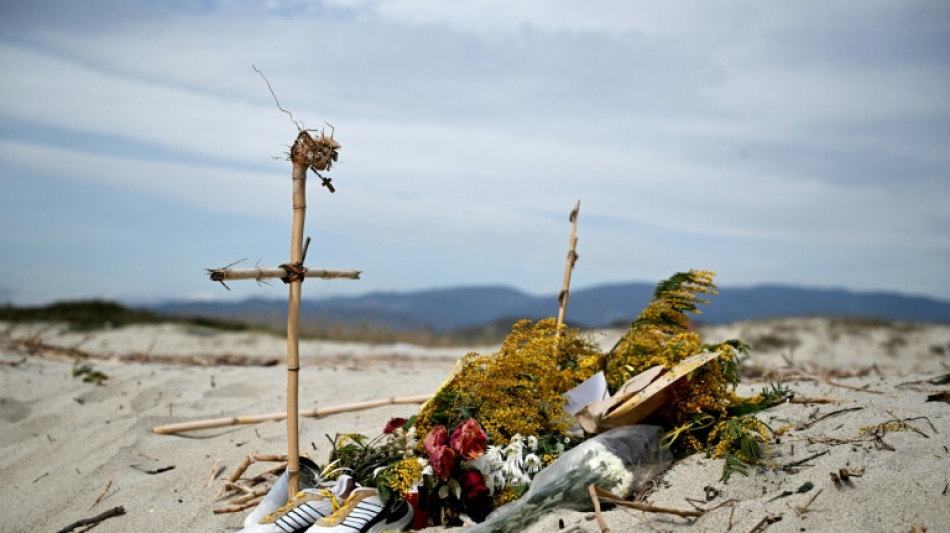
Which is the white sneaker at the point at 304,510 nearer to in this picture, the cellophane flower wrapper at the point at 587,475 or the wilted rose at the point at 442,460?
the wilted rose at the point at 442,460

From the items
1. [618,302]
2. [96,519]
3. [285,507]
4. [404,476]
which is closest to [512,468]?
[404,476]

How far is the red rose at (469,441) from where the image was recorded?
165 inches

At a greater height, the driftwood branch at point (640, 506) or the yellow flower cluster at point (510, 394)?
the yellow flower cluster at point (510, 394)

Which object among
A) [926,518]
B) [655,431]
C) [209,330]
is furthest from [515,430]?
[209,330]

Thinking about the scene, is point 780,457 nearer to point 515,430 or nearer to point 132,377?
point 515,430

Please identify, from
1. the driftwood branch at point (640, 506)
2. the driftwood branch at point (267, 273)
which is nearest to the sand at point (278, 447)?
the driftwood branch at point (640, 506)

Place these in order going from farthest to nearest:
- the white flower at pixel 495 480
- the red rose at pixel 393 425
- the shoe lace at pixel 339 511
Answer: the red rose at pixel 393 425 → the white flower at pixel 495 480 → the shoe lace at pixel 339 511

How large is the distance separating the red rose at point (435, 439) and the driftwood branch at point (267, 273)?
3.92 ft

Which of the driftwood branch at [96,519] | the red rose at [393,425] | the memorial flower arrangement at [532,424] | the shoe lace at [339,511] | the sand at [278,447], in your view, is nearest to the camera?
the sand at [278,447]

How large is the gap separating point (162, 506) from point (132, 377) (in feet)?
12.7

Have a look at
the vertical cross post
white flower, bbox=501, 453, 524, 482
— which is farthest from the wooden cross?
white flower, bbox=501, 453, 524, 482

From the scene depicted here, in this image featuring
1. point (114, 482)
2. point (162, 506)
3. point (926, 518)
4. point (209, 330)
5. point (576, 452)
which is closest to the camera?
point (926, 518)

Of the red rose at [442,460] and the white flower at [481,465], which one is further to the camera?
the white flower at [481,465]

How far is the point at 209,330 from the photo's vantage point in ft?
57.8
